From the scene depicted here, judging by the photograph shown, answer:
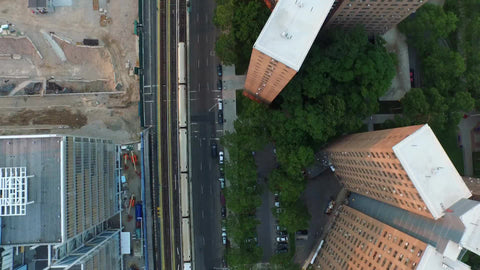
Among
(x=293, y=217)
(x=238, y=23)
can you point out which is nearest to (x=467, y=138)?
(x=293, y=217)

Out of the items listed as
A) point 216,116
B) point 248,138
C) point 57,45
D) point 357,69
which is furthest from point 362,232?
point 57,45

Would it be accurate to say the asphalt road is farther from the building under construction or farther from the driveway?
the building under construction

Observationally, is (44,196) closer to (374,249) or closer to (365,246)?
(365,246)

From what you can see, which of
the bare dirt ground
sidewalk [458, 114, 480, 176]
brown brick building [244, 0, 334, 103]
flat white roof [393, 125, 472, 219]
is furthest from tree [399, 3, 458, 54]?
the bare dirt ground

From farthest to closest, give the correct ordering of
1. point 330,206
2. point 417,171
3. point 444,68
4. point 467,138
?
1. point 467,138
2. point 330,206
3. point 444,68
4. point 417,171

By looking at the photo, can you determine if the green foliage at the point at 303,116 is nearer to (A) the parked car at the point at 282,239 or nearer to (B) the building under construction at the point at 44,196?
(A) the parked car at the point at 282,239

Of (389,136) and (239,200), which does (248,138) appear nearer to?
(239,200)
